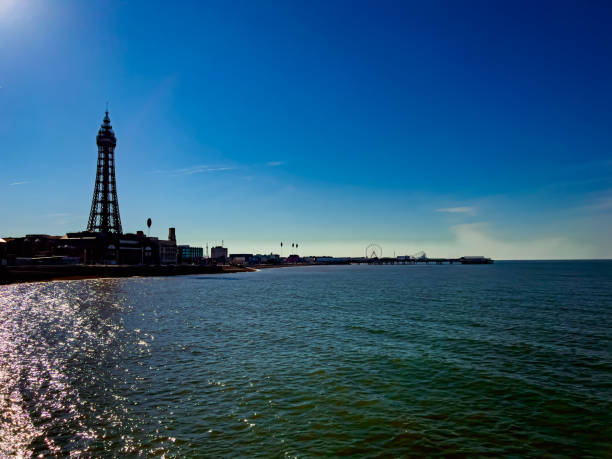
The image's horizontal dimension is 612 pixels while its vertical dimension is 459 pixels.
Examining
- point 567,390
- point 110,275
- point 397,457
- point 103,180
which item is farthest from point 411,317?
point 103,180

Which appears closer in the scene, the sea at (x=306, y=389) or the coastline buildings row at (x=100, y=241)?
the sea at (x=306, y=389)

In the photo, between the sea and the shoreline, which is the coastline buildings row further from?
the sea

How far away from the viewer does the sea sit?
41.0ft

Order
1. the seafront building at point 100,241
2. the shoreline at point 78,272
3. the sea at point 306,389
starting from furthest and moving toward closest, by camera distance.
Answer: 1. the seafront building at point 100,241
2. the shoreline at point 78,272
3. the sea at point 306,389

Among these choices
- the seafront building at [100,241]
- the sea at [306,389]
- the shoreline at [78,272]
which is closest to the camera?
the sea at [306,389]

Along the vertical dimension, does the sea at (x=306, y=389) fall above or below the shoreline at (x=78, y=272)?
below

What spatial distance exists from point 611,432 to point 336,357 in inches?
541

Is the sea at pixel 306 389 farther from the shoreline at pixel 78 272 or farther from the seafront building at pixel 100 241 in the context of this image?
the seafront building at pixel 100 241

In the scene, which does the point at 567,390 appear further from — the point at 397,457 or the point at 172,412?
the point at 172,412

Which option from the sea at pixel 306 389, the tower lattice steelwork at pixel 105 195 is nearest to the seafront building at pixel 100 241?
the tower lattice steelwork at pixel 105 195

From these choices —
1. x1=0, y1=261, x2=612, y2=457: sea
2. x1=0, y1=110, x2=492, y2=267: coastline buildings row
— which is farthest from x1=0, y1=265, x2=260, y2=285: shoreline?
x1=0, y1=261, x2=612, y2=457: sea

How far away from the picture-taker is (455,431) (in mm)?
13461

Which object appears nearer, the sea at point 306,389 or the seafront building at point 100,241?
the sea at point 306,389

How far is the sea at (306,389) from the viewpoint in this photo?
1249 centimetres
